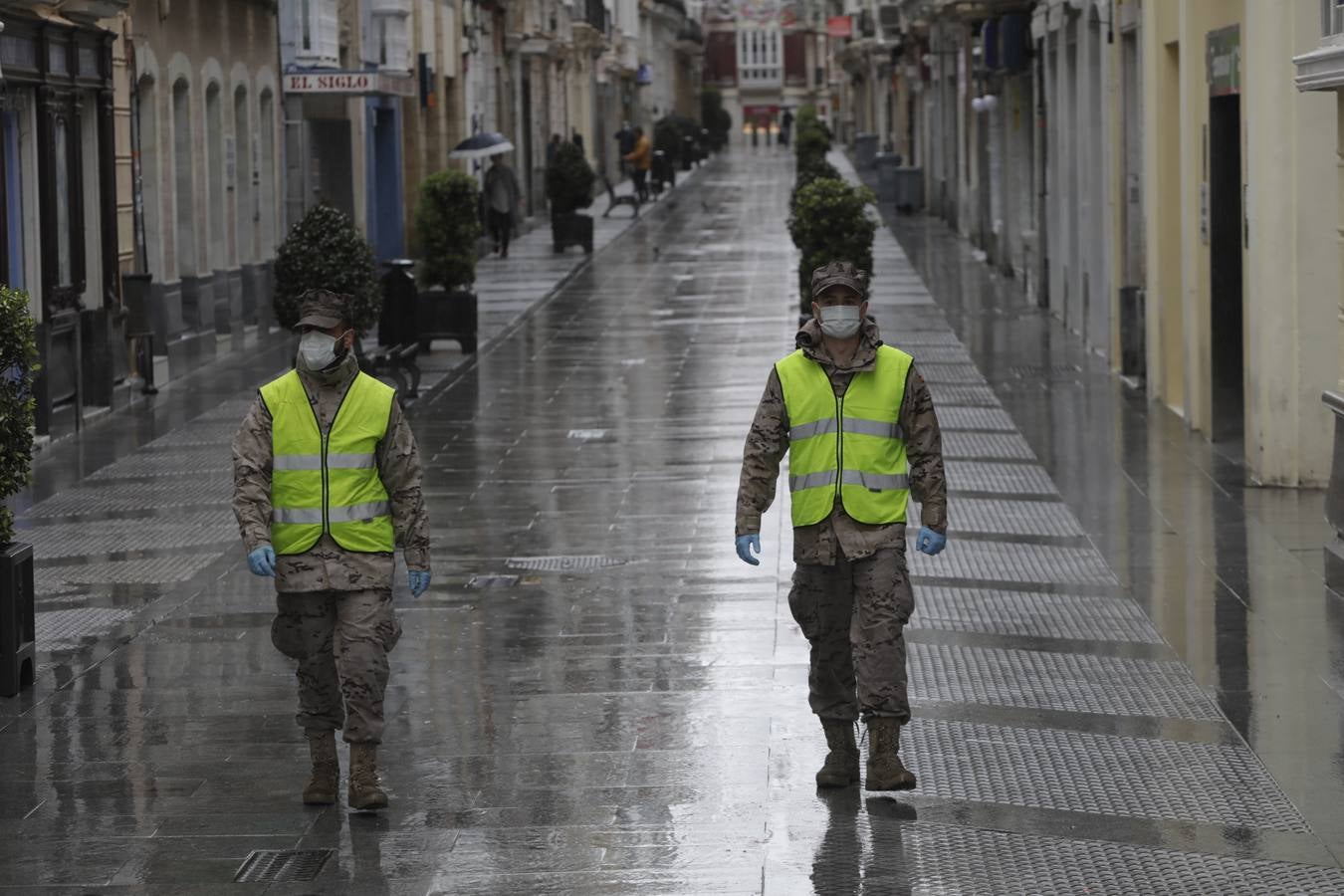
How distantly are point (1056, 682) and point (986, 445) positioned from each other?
6759mm

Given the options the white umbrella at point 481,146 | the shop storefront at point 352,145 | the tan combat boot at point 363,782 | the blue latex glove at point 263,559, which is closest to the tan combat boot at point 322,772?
the tan combat boot at point 363,782

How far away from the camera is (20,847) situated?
282 inches

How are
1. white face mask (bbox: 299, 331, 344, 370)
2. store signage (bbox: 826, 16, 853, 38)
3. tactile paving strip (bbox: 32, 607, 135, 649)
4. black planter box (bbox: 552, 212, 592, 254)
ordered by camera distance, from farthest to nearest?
store signage (bbox: 826, 16, 853, 38) → black planter box (bbox: 552, 212, 592, 254) → tactile paving strip (bbox: 32, 607, 135, 649) → white face mask (bbox: 299, 331, 344, 370)

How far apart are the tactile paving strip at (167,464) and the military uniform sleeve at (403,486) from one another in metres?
8.13

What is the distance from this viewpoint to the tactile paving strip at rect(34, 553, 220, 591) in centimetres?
1170

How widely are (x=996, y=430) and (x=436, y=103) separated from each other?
22826 mm

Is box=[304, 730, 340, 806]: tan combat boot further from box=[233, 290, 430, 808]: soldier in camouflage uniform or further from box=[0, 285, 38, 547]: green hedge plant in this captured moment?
box=[0, 285, 38, 547]: green hedge plant

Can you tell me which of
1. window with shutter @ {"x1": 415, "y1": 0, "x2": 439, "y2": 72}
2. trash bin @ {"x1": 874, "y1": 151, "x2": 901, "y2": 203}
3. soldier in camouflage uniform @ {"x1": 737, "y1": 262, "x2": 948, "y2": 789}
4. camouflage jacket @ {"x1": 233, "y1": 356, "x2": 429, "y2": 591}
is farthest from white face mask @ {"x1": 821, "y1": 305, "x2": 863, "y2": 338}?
trash bin @ {"x1": 874, "y1": 151, "x2": 901, "y2": 203}

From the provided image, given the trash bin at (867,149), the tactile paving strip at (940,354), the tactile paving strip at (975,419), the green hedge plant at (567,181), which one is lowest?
the tactile paving strip at (975,419)


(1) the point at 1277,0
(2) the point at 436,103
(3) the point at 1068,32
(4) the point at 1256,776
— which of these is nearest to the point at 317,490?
(4) the point at 1256,776

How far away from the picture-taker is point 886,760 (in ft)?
24.7

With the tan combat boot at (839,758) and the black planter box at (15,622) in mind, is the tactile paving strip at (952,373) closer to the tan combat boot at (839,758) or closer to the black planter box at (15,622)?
the black planter box at (15,622)

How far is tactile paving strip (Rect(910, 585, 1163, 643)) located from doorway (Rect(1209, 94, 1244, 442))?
17.5 feet

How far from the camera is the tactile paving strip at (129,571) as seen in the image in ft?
38.4
